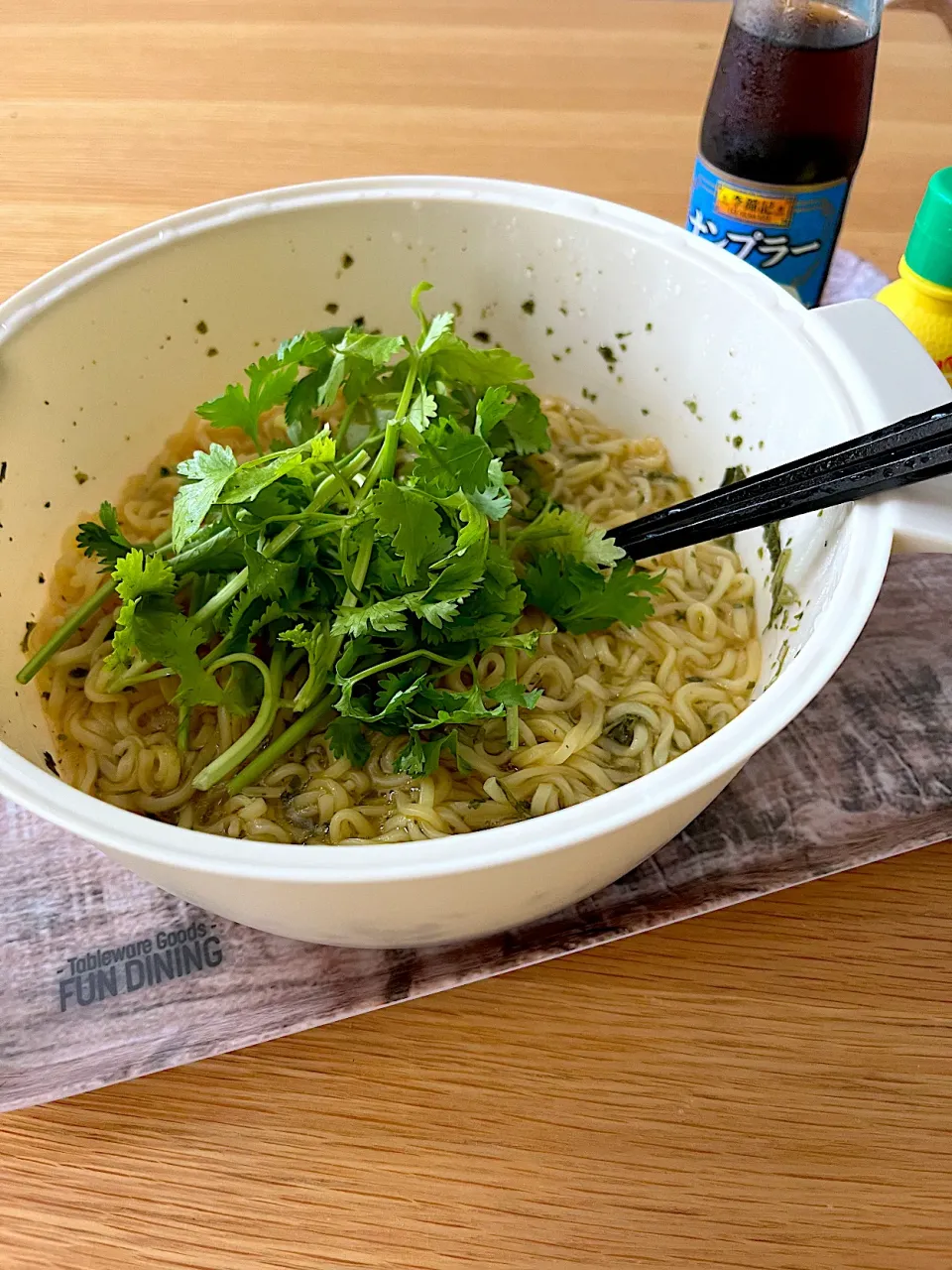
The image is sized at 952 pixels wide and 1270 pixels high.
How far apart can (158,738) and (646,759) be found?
595mm

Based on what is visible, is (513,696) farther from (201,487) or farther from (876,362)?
(876,362)

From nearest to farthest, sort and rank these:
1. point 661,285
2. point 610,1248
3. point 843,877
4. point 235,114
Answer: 1. point 610,1248
2. point 843,877
3. point 661,285
4. point 235,114

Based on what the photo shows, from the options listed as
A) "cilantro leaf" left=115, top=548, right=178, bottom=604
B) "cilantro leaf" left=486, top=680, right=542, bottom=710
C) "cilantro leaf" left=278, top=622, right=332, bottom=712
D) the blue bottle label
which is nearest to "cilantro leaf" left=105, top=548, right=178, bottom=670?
"cilantro leaf" left=115, top=548, right=178, bottom=604

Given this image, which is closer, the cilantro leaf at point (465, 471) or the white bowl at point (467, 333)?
the white bowl at point (467, 333)

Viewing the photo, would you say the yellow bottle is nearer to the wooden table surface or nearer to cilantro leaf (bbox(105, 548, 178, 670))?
the wooden table surface

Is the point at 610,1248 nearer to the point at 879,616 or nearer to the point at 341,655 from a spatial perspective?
the point at 341,655

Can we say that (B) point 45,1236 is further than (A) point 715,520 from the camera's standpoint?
No

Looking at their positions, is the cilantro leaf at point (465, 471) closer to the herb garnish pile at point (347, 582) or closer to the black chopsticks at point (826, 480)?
the herb garnish pile at point (347, 582)

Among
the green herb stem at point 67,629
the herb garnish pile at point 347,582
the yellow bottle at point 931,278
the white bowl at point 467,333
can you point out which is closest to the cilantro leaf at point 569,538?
the herb garnish pile at point 347,582

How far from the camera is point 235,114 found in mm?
2189

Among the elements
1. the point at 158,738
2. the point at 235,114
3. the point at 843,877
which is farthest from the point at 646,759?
the point at 235,114

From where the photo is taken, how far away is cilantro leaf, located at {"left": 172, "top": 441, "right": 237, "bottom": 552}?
1023 mm

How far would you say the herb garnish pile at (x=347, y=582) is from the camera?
1.03 metres

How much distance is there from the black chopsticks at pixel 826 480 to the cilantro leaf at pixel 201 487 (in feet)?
1.69
